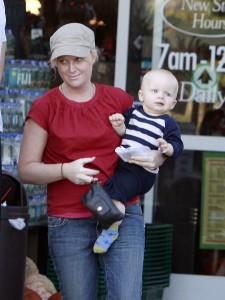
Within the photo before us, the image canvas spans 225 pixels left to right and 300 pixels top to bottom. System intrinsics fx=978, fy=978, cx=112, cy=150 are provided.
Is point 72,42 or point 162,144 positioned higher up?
point 72,42

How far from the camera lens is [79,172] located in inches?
165

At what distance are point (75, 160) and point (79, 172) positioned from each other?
112mm

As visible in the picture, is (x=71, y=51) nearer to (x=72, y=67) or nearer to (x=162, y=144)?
(x=72, y=67)

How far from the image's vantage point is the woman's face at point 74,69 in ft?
14.2

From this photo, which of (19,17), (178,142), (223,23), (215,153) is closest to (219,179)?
(215,153)

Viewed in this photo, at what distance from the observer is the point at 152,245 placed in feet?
20.7

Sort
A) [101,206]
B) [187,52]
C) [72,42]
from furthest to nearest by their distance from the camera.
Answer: [187,52]
[72,42]
[101,206]

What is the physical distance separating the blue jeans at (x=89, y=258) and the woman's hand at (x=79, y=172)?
226mm

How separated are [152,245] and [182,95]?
40.1 inches

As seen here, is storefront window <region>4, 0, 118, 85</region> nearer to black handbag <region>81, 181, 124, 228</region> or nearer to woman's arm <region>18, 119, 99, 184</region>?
woman's arm <region>18, 119, 99, 184</region>

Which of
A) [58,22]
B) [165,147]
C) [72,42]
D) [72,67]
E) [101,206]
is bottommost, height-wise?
[101,206]

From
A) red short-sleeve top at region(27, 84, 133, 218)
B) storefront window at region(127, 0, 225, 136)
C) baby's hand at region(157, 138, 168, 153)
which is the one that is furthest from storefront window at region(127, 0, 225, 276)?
baby's hand at region(157, 138, 168, 153)

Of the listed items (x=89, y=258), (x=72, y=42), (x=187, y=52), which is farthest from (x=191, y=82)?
(x=89, y=258)

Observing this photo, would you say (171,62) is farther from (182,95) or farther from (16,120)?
(16,120)
